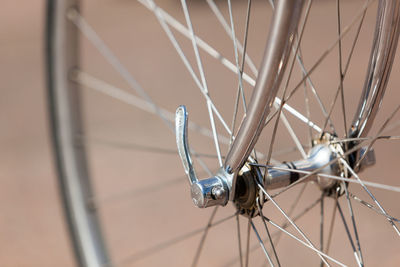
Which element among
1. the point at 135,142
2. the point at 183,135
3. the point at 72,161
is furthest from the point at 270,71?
the point at 135,142

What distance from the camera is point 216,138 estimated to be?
476 millimetres

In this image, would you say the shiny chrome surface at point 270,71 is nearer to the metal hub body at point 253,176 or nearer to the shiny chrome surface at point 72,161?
the metal hub body at point 253,176

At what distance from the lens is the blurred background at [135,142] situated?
0.95m

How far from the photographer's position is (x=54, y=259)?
958mm

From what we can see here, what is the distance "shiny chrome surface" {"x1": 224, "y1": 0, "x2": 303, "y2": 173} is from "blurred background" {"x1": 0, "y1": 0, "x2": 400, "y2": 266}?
51 cm

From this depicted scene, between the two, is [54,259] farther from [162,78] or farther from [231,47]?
[231,47]

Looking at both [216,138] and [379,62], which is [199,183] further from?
[379,62]

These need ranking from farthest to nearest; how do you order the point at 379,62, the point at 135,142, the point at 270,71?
the point at 135,142
the point at 379,62
the point at 270,71

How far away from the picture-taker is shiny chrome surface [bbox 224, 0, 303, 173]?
1.07 ft

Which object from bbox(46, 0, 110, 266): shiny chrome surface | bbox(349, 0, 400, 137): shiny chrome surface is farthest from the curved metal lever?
bbox(46, 0, 110, 266): shiny chrome surface

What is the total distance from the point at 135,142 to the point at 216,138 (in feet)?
2.61

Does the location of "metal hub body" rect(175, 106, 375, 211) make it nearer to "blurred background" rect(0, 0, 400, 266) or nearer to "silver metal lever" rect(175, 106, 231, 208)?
"silver metal lever" rect(175, 106, 231, 208)

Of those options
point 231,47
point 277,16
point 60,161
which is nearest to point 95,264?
point 60,161

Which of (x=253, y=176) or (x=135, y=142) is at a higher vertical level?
(x=135, y=142)
